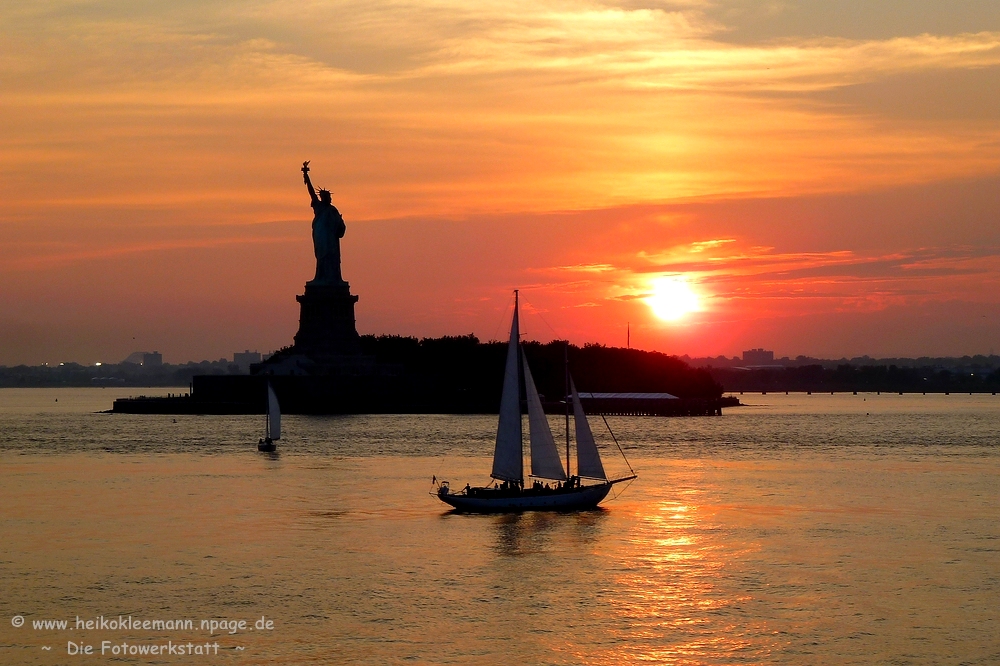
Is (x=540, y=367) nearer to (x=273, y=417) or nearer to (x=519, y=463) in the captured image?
(x=273, y=417)

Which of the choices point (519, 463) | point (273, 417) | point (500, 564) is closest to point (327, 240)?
point (273, 417)

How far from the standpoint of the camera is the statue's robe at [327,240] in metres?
126

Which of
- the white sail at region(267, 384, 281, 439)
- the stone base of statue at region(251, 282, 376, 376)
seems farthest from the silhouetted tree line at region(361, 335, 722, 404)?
the white sail at region(267, 384, 281, 439)

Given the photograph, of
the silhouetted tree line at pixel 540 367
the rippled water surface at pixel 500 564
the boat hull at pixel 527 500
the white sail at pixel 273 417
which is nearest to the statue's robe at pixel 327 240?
the silhouetted tree line at pixel 540 367

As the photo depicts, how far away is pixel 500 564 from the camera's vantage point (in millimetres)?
40750

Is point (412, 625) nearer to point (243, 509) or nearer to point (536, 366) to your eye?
point (243, 509)

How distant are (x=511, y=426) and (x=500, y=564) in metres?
9.88

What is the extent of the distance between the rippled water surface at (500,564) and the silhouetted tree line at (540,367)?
3030 inches

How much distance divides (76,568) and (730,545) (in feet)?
68.5

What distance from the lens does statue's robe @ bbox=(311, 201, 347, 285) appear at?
12581 centimetres

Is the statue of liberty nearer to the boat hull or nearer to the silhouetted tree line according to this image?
the silhouetted tree line

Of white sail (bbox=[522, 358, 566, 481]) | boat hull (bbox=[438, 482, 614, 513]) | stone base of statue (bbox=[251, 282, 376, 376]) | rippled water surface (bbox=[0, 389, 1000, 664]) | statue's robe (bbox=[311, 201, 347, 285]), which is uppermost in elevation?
statue's robe (bbox=[311, 201, 347, 285])

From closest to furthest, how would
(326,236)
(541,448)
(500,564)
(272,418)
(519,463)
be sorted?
(500,564) → (541,448) → (519,463) → (272,418) → (326,236)

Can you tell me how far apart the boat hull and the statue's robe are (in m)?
76.1
